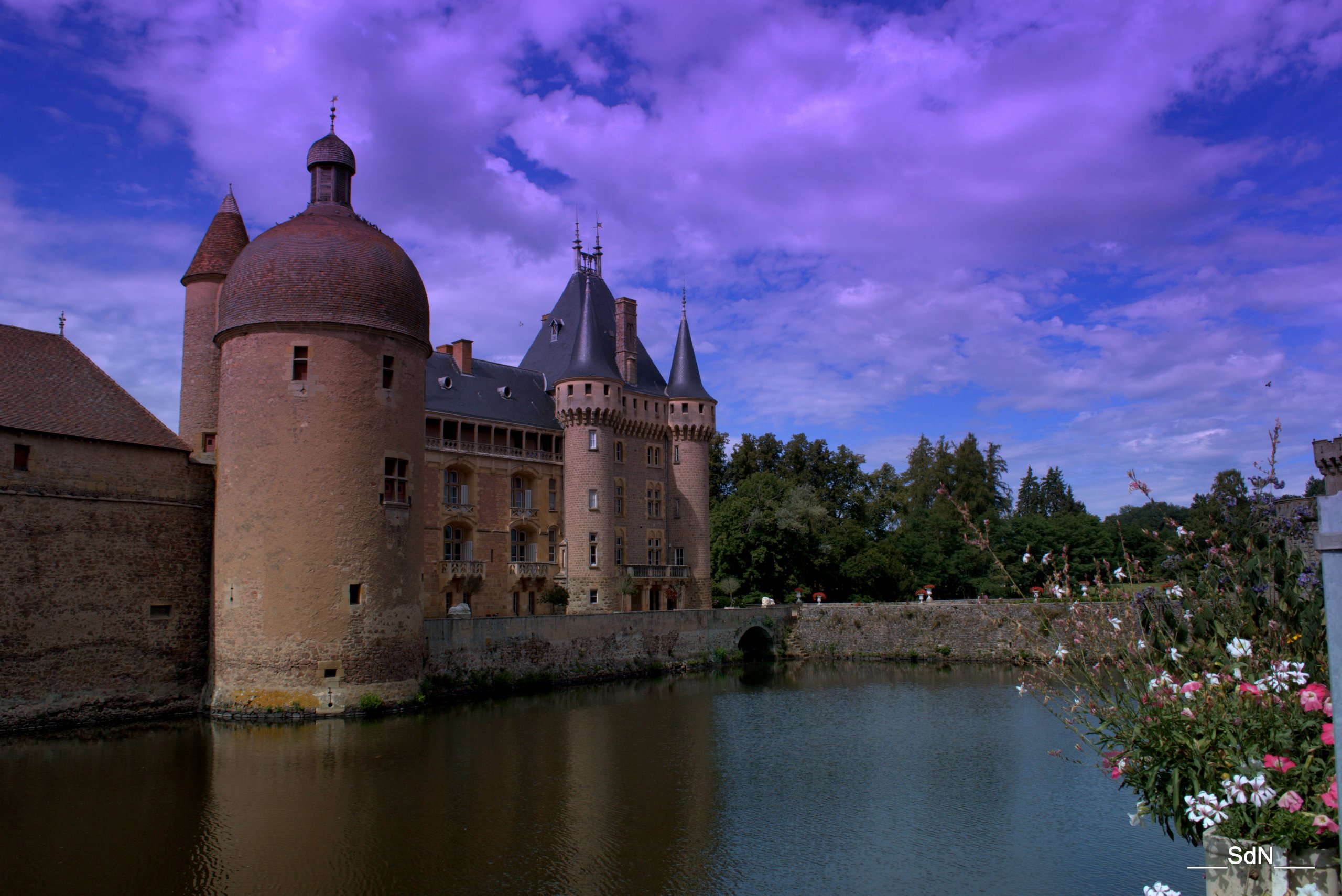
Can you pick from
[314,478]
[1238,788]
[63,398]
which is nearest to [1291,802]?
[1238,788]

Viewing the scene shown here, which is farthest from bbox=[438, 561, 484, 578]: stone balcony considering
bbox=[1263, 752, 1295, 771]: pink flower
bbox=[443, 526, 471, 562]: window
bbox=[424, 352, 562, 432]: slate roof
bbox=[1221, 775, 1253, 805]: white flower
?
bbox=[1263, 752, 1295, 771]: pink flower

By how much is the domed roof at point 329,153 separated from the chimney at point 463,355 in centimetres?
1276

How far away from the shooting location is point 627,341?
42.5 metres

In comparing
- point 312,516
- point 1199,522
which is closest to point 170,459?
point 312,516

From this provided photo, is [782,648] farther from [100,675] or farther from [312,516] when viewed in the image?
[100,675]

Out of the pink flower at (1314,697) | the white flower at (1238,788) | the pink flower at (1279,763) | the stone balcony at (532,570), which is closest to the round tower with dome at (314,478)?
the stone balcony at (532,570)

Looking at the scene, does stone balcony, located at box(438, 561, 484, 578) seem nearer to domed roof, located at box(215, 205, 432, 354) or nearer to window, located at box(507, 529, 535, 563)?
window, located at box(507, 529, 535, 563)

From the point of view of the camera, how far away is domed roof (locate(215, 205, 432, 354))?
23594mm

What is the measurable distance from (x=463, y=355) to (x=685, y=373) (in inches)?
416

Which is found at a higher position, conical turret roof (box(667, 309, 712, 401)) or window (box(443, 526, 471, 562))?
conical turret roof (box(667, 309, 712, 401))

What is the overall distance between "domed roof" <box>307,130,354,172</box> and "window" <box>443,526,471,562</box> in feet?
45.6

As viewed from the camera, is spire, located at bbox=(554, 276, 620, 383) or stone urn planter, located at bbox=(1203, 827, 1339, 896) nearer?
stone urn planter, located at bbox=(1203, 827, 1339, 896)

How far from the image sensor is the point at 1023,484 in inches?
2992

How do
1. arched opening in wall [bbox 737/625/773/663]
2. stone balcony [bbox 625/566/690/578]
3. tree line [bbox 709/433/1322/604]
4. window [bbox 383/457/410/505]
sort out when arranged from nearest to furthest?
window [bbox 383/457/410/505] < stone balcony [bbox 625/566/690/578] < arched opening in wall [bbox 737/625/773/663] < tree line [bbox 709/433/1322/604]
